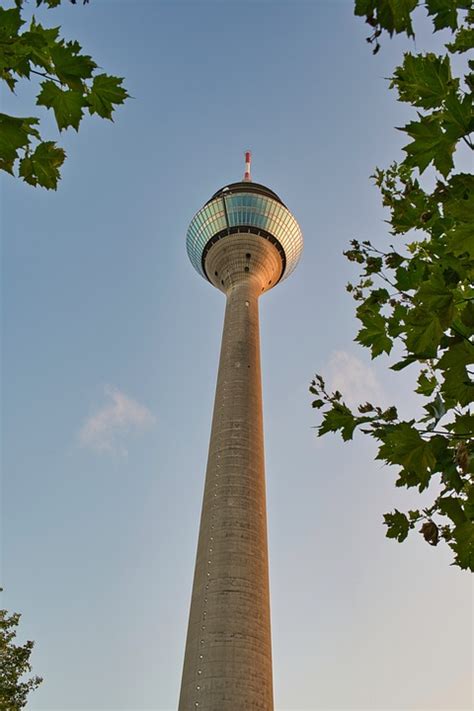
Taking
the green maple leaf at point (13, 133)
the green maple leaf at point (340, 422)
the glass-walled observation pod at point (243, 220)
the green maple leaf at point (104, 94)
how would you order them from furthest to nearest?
the glass-walled observation pod at point (243, 220)
the green maple leaf at point (340, 422)
the green maple leaf at point (104, 94)
the green maple leaf at point (13, 133)

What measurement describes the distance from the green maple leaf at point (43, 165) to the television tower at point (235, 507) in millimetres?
23904

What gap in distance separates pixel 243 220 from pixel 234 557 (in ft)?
90.9

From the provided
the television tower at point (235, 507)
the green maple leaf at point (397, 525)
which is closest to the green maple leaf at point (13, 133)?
the green maple leaf at point (397, 525)

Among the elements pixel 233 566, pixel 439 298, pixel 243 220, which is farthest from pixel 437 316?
pixel 243 220

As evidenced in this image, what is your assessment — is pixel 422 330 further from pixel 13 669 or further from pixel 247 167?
pixel 247 167

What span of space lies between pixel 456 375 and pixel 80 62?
2.36m

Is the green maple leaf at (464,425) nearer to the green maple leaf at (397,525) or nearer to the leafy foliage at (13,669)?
the green maple leaf at (397,525)

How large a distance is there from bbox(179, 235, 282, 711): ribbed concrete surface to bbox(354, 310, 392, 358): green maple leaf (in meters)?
22.9

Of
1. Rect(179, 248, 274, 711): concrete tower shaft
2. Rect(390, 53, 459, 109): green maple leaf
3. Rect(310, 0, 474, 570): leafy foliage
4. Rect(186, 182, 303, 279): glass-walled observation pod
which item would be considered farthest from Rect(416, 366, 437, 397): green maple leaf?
Rect(186, 182, 303, 279): glass-walled observation pod

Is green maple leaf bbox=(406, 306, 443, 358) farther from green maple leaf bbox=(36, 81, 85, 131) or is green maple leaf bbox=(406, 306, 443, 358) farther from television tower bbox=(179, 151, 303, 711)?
television tower bbox=(179, 151, 303, 711)

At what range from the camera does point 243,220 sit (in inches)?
1777

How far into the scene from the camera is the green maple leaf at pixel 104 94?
2.92 meters

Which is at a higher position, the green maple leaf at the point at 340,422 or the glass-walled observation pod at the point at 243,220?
the glass-walled observation pod at the point at 243,220

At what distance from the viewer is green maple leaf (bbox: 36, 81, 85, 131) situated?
280cm
